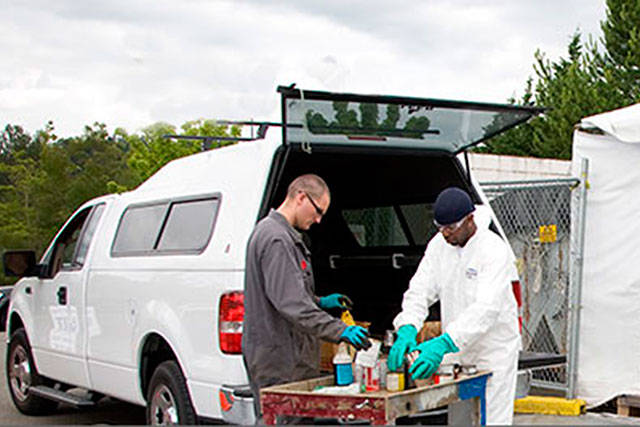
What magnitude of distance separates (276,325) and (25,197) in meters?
42.2

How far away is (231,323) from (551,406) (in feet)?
14.2

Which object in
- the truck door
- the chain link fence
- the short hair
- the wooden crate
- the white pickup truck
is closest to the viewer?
the wooden crate

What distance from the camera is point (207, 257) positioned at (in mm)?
5176

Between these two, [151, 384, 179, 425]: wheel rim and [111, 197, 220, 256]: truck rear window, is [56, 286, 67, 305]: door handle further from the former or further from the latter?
[151, 384, 179, 425]: wheel rim

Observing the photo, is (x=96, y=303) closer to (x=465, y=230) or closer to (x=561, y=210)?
(x=465, y=230)

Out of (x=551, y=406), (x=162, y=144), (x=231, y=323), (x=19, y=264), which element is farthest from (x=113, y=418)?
(x=162, y=144)

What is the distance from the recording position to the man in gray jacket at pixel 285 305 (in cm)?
430

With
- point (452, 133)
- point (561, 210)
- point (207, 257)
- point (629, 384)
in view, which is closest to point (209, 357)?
point (207, 257)

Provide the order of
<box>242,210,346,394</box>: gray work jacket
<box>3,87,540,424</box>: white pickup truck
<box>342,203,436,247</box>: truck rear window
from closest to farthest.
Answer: <box>242,210,346,394</box>: gray work jacket < <box>3,87,540,424</box>: white pickup truck < <box>342,203,436,247</box>: truck rear window

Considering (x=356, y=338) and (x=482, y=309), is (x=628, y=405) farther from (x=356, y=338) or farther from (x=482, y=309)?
(x=356, y=338)

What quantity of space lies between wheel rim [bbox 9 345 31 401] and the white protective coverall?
15.6 ft

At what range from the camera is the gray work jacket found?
4.30 meters

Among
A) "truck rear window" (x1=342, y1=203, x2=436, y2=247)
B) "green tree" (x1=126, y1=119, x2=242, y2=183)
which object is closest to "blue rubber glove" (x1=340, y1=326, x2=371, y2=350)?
"truck rear window" (x1=342, y1=203, x2=436, y2=247)

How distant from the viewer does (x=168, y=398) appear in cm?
555
